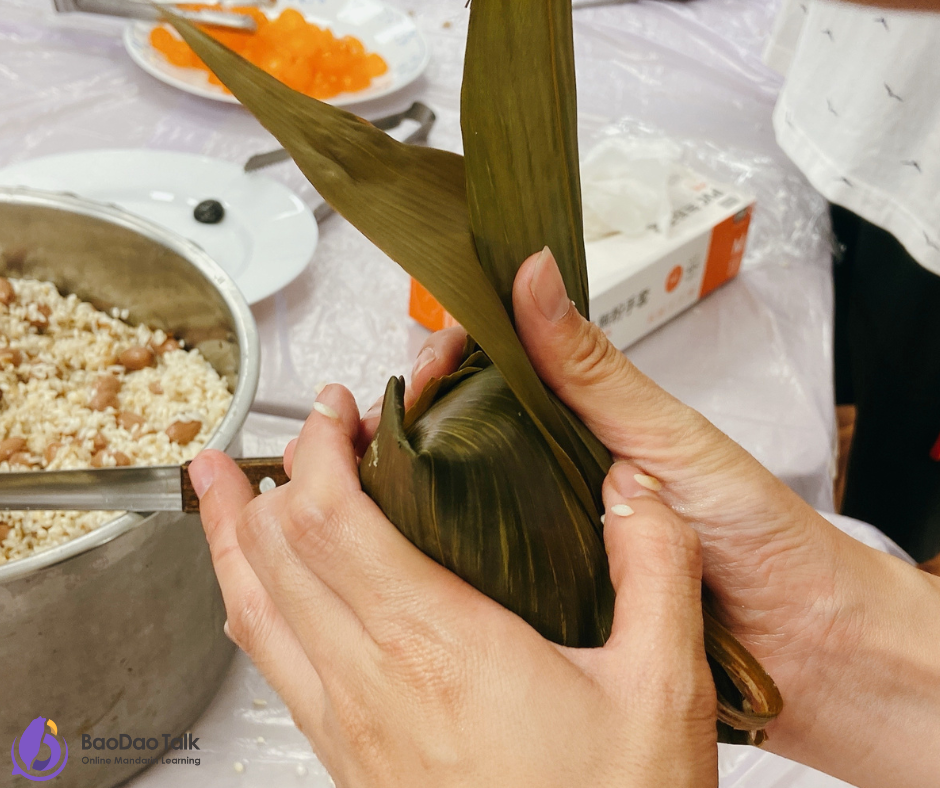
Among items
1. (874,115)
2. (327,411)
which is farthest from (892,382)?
(327,411)

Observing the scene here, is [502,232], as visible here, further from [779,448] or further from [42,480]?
[779,448]

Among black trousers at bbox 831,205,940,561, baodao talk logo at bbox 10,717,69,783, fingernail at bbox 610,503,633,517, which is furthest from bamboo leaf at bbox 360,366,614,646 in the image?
black trousers at bbox 831,205,940,561

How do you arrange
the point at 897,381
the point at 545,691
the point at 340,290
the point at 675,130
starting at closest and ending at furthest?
the point at 545,691, the point at 340,290, the point at 897,381, the point at 675,130

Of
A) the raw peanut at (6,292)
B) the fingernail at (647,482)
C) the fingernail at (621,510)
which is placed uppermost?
the fingernail at (621,510)

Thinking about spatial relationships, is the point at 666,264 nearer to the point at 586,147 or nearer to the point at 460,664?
the point at 586,147

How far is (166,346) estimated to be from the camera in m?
0.74

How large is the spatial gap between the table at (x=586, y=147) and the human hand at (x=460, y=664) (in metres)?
0.31

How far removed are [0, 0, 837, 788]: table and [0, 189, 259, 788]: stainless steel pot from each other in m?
0.10

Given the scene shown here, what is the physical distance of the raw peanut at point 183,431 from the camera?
645 mm

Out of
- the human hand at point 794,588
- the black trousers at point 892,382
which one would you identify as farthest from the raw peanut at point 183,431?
the black trousers at point 892,382

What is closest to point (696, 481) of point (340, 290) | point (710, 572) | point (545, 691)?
point (710, 572)

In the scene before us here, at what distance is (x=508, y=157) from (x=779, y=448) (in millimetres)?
602

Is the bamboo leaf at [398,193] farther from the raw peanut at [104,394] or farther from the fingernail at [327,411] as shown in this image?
the raw peanut at [104,394]

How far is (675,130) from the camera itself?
130 centimetres
